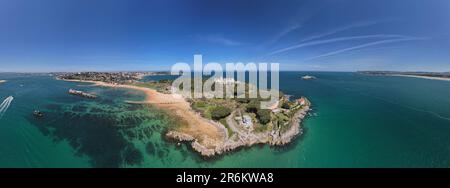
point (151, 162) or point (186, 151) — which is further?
point (186, 151)

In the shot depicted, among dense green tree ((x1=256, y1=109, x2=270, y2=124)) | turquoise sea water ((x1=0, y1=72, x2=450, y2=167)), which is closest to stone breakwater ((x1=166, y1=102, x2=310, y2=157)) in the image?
turquoise sea water ((x1=0, y1=72, x2=450, y2=167))

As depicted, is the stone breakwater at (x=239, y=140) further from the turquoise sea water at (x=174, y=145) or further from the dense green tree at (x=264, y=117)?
the dense green tree at (x=264, y=117)

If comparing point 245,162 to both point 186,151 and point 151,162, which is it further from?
point 151,162

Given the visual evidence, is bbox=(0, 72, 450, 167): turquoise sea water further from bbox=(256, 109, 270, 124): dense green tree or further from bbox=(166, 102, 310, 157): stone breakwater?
bbox=(256, 109, 270, 124): dense green tree

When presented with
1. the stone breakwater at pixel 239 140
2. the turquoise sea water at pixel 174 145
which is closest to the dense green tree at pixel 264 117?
the stone breakwater at pixel 239 140

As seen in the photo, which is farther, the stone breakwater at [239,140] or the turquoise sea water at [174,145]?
the stone breakwater at [239,140]

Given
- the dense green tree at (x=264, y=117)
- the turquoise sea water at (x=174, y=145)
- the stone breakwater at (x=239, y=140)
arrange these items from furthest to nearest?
the dense green tree at (x=264, y=117) → the stone breakwater at (x=239, y=140) → the turquoise sea water at (x=174, y=145)

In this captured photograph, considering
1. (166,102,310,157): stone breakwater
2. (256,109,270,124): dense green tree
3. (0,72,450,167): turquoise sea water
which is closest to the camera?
(0,72,450,167): turquoise sea water

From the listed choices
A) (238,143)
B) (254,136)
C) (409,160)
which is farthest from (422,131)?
(238,143)

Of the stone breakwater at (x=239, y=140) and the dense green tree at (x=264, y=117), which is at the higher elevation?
the dense green tree at (x=264, y=117)

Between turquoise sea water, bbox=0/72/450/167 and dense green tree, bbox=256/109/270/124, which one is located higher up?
dense green tree, bbox=256/109/270/124

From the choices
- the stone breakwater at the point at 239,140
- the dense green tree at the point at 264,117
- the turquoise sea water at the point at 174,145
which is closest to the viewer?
the turquoise sea water at the point at 174,145
